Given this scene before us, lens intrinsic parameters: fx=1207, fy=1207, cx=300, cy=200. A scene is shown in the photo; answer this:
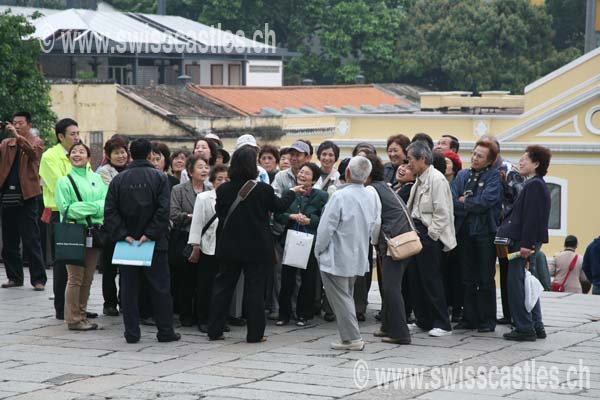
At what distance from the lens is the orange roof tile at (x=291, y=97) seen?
36.9 metres

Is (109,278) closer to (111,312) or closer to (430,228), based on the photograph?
(111,312)

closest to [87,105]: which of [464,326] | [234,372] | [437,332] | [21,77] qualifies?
[21,77]

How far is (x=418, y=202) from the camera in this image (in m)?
11.1

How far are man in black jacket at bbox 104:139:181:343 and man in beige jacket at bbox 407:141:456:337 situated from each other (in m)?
2.28

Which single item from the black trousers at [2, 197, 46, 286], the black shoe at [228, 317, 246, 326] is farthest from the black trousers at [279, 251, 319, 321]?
the black trousers at [2, 197, 46, 286]

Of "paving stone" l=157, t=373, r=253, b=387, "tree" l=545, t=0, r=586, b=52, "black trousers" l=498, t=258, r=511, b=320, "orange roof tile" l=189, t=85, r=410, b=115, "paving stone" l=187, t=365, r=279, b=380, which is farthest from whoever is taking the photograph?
"tree" l=545, t=0, r=586, b=52

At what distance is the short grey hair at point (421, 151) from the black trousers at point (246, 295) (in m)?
1.70

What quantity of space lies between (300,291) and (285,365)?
1.99 m

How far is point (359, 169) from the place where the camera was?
10.3 meters

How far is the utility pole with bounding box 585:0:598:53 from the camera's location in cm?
3438

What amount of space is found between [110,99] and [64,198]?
2200 centimetres

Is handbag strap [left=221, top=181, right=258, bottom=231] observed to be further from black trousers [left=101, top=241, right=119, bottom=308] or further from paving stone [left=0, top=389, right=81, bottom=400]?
paving stone [left=0, top=389, right=81, bottom=400]

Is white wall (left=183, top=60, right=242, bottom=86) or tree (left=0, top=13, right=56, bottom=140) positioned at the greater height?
white wall (left=183, top=60, right=242, bottom=86)

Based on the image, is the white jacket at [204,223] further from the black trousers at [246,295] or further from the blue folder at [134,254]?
the blue folder at [134,254]
